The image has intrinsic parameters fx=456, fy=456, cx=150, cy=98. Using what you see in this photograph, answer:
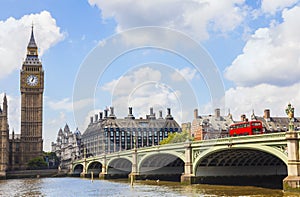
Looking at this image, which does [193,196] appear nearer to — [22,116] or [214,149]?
[214,149]

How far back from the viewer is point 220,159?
53.3 meters

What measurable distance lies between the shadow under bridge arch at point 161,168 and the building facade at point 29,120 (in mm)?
59648

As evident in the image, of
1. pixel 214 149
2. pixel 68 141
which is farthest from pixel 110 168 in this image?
pixel 68 141

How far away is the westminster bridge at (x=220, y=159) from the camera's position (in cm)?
3731

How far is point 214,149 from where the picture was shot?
46.8m

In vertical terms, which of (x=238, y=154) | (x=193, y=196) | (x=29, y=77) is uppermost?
(x=29, y=77)

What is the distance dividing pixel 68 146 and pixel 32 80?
121 ft

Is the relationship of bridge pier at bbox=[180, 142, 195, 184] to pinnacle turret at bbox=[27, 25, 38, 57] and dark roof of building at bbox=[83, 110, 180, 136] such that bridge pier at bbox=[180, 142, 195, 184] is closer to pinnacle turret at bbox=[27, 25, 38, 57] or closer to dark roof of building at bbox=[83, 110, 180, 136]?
dark roof of building at bbox=[83, 110, 180, 136]

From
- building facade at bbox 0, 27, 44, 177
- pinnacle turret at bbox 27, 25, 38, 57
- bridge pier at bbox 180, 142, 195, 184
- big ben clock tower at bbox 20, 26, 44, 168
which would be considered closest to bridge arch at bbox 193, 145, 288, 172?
bridge pier at bbox 180, 142, 195, 184

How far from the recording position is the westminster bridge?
122ft

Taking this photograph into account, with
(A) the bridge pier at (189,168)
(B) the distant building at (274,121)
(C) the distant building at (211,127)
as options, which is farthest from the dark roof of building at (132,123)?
(A) the bridge pier at (189,168)

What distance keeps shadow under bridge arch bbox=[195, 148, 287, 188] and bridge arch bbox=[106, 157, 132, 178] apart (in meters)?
29.1

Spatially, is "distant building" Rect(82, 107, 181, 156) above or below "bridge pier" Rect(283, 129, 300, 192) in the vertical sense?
above

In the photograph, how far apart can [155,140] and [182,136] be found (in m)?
38.8
